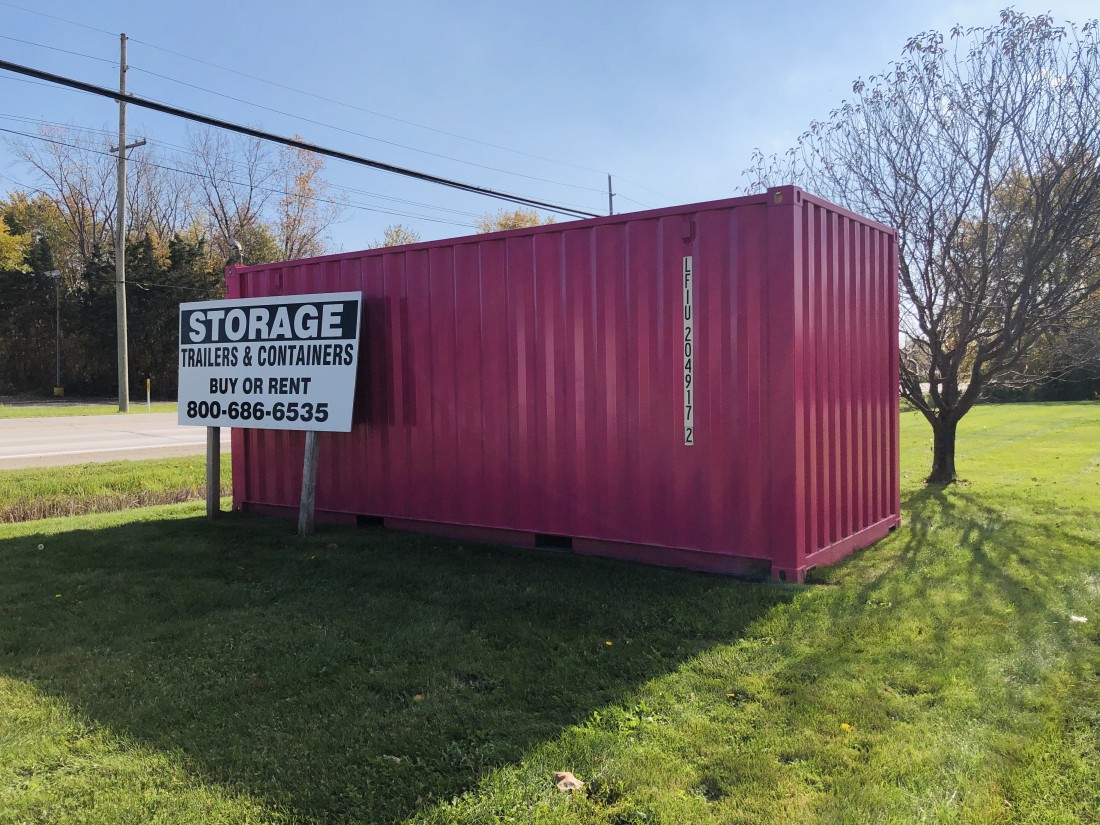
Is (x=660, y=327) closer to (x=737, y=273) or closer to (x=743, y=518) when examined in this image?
(x=737, y=273)

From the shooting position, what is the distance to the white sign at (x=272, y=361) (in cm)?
702

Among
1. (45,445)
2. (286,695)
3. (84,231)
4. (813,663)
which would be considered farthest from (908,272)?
(84,231)

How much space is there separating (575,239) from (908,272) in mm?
6119

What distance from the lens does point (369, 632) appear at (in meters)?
4.50

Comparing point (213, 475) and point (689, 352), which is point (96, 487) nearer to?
point (213, 475)

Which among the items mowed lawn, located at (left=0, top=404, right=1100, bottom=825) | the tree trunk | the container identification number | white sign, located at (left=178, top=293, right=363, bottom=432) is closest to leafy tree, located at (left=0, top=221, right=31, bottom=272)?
white sign, located at (left=178, top=293, right=363, bottom=432)

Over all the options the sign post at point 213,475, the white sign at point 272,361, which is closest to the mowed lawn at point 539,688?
the white sign at point 272,361

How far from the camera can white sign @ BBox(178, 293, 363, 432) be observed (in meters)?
7.02

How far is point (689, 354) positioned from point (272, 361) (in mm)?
4029

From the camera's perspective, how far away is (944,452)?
34.9ft

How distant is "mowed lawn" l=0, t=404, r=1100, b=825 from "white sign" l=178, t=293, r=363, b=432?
1.44 meters

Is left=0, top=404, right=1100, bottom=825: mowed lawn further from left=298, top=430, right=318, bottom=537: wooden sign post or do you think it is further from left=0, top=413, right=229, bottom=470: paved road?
left=0, top=413, right=229, bottom=470: paved road

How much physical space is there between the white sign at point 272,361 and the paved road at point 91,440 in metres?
5.77

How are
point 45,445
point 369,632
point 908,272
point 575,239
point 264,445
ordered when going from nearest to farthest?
point 369,632 < point 575,239 < point 264,445 < point 908,272 < point 45,445
